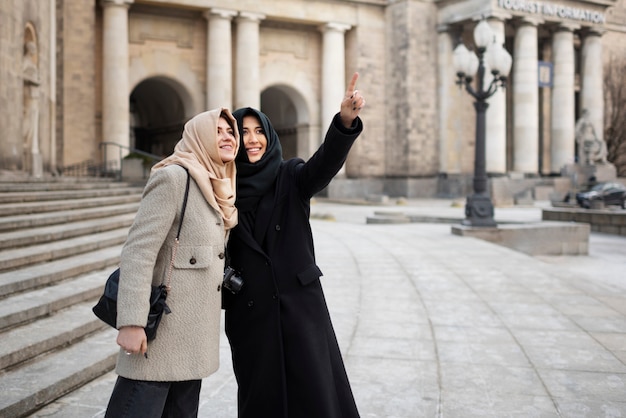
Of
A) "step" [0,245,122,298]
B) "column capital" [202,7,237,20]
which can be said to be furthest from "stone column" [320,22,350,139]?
"step" [0,245,122,298]

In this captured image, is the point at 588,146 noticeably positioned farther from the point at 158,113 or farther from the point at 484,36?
the point at 158,113

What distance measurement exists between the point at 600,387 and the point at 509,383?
587mm

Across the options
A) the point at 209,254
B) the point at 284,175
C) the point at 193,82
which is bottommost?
the point at 209,254

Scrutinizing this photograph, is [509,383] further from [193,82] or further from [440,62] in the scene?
[440,62]

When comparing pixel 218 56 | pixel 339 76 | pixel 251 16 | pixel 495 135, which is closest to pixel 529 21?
pixel 495 135

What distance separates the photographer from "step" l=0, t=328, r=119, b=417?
3533 mm

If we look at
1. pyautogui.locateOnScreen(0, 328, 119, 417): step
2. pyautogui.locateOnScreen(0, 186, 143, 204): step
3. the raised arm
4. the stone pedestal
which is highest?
the stone pedestal

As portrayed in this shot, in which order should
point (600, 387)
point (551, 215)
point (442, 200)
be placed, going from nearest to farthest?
1. point (600, 387)
2. point (551, 215)
3. point (442, 200)

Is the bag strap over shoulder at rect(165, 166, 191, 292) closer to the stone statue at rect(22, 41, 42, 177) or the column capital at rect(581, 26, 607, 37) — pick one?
the stone statue at rect(22, 41, 42, 177)

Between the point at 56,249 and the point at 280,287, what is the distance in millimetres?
4495

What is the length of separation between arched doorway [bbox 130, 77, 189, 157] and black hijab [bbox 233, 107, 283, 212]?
81.8 feet

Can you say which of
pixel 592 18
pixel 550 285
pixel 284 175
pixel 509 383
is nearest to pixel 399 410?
pixel 509 383

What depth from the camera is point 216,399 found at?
3957mm

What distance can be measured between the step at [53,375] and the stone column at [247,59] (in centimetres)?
2248
